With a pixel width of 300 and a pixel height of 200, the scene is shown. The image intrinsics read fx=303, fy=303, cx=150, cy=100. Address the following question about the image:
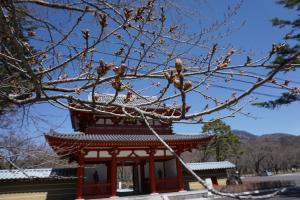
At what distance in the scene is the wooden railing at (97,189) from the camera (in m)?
15.7

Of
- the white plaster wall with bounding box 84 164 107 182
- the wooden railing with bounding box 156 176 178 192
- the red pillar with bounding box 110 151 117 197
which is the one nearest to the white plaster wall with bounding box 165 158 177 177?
the wooden railing with bounding box 156 176 178 192

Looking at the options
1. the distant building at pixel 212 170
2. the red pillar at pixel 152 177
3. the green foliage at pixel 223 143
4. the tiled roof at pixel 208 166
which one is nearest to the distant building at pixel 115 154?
the red pillar at pixel 152 177

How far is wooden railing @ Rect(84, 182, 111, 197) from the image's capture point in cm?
1571

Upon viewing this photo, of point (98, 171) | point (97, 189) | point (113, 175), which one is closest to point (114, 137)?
point (113, 175)

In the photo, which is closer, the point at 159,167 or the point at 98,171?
the point at 98,171

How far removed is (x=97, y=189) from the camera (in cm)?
1590

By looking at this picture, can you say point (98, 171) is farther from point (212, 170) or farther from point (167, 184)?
point (212, 170)

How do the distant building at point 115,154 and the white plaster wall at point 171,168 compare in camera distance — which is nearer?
the distant building at point 115,154

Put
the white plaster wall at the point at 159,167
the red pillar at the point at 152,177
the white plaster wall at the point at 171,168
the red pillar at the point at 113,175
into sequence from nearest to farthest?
the red pillar at the point at 113,175
the red pillar at the point at 152,177
the white plaster wall at the point at 171,168
the white plaster wall at the point at 159,167

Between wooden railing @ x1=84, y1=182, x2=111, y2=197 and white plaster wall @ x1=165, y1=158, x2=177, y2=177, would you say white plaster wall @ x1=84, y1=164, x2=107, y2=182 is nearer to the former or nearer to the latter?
wooden railing @ x1=84, y1=182, x2=111, y2=197

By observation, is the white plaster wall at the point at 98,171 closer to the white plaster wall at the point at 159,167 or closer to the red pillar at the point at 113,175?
the red pillar at the point at 113,175

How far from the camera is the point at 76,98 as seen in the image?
3.00 metres

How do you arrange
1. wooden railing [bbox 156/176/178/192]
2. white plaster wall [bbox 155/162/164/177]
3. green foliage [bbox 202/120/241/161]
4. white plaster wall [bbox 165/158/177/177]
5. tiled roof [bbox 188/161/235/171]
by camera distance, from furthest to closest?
green foliage [bbox 202/120/241/161], tiled roof [bbox 188/161/235/171], white plaster wall [bbox 155/162/164/177], white plaster wall [bbox 165/158/177/177], wooden railing [bbox 156/176/178/192]

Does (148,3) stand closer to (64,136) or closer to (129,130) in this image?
(64,136)
